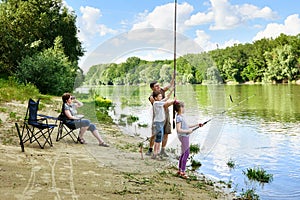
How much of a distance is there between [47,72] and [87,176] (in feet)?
79.7

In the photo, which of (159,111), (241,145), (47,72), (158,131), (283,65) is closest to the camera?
(159,111)

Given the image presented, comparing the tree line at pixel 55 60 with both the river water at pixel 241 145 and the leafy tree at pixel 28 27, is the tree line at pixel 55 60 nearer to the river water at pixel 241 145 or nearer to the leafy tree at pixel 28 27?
the leafy tree at pixel 28 27

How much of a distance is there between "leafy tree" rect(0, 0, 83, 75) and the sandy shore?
2513 cm

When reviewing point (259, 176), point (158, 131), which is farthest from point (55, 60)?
point (259, 176)

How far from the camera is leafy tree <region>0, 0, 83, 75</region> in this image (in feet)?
108

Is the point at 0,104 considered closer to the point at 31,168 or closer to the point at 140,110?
the point at 140,110

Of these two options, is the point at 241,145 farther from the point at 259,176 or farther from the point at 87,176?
the point at 87,176

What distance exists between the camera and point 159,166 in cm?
768

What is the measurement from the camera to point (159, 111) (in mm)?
7727

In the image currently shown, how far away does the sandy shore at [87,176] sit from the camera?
17.4ft

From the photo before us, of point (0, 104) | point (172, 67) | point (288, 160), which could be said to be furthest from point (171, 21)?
point (0, 104)

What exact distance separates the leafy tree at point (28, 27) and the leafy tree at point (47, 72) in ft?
7.32

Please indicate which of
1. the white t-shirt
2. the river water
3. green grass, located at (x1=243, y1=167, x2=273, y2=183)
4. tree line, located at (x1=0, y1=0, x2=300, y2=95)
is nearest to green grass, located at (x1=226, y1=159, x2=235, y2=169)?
the river water

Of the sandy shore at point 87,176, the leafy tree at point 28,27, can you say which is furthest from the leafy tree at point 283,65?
the sandy shore at point 87,176
